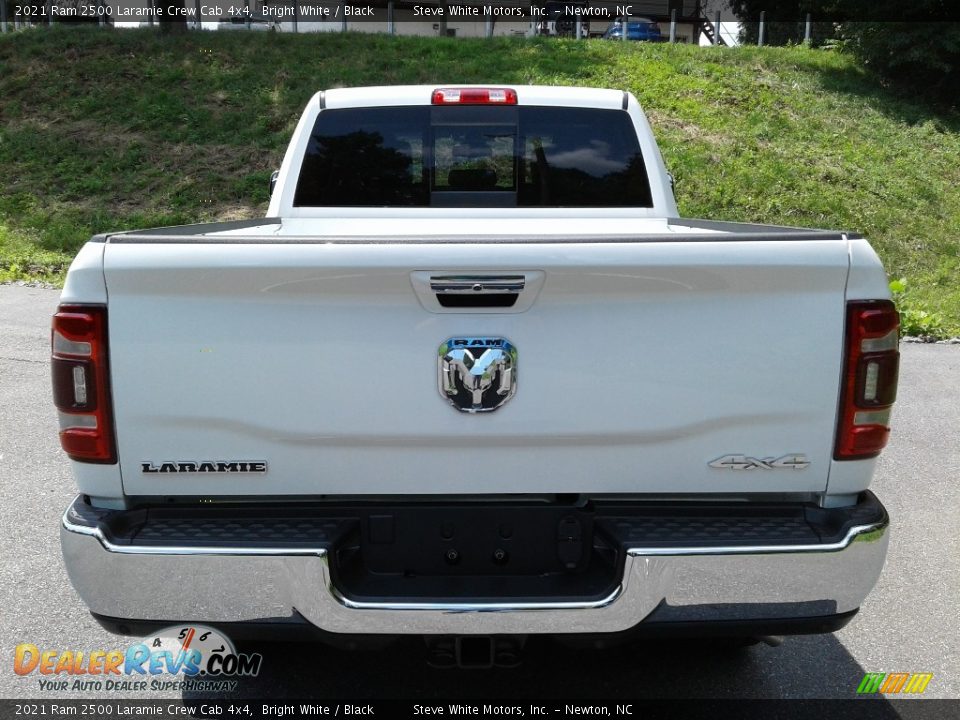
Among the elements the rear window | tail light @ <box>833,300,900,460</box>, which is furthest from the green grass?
tail light @ <box>833,300,900,460</box>

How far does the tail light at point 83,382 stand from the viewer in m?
2.42

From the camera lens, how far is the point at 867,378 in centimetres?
247

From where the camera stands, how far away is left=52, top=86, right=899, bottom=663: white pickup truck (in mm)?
2393

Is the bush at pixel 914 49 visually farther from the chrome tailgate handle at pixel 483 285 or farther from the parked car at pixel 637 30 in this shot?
the chrome tailgate handle at pixel 483 285

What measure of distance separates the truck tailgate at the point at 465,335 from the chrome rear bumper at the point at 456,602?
20cm

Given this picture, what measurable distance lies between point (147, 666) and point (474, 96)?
2.93 metres

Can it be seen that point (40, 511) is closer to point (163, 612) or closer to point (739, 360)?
point (163, 612)

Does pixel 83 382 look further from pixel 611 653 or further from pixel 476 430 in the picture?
pixel 611 653

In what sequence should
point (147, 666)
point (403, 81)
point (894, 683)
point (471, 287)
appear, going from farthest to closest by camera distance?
point (403, 81)
point (147, 666)
point (894, 683)
point (471, 287)

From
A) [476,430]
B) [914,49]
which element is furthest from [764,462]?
[914,49]

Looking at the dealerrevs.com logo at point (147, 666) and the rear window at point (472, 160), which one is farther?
the rear window at point (472, 160)

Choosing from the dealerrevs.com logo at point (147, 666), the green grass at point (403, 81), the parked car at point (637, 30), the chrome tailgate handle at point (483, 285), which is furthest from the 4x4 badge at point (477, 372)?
the parked car at point (637, 30)

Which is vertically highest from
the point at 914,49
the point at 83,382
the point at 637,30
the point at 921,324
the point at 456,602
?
the point at 637,30

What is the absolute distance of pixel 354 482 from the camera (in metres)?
2.52
